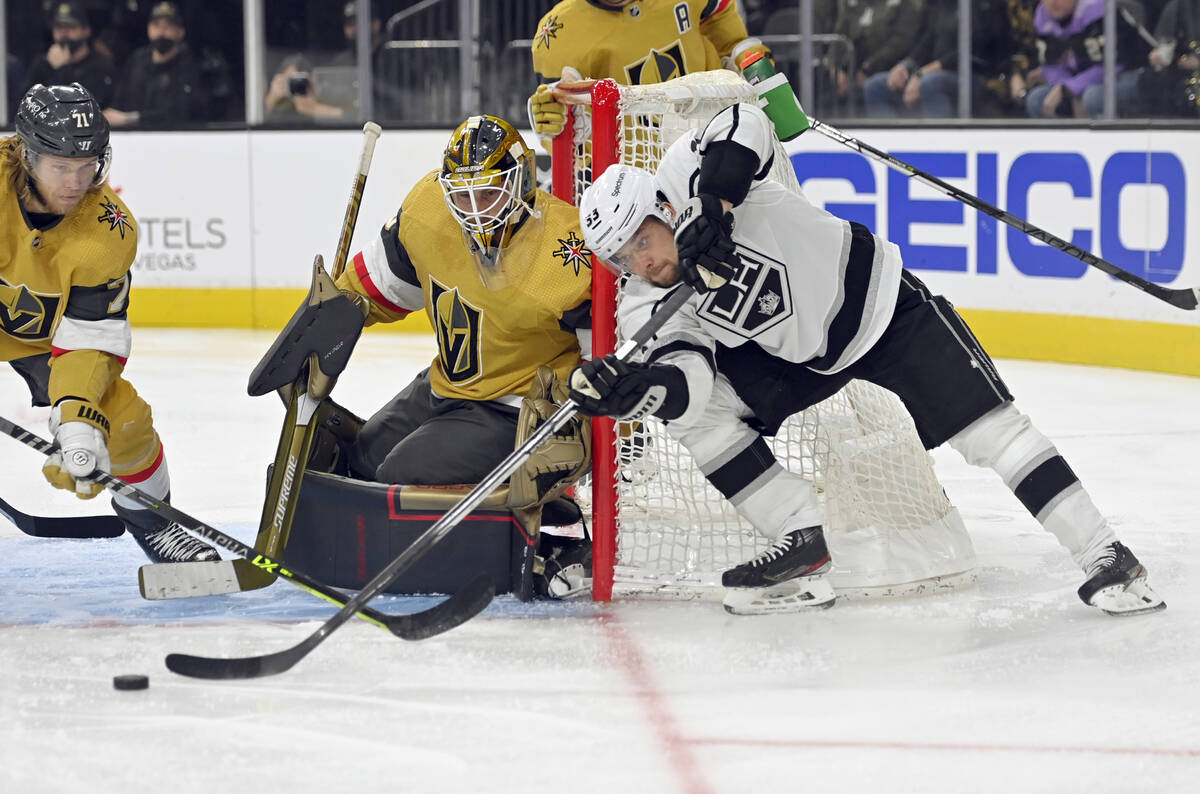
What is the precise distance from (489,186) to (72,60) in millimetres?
5150

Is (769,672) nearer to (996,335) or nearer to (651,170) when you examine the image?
(651,170)

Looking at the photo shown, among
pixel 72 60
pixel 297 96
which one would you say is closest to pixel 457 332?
pixel 297 96

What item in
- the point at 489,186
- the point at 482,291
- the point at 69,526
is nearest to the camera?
the point at 489,186

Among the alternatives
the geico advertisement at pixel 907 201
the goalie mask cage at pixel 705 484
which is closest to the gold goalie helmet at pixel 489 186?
the goalie mask cage at pixel 705 484

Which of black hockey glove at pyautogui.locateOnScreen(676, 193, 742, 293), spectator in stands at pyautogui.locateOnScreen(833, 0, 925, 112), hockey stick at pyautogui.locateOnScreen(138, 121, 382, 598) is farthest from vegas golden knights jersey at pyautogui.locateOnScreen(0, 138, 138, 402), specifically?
spectator in stands at pyautogui.locateOnScreen(833, 0, 925, 112)

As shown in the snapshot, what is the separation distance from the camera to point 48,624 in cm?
272

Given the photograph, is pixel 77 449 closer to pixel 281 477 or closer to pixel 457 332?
pixel 281 477

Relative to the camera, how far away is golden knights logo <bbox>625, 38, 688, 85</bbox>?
3834 mm

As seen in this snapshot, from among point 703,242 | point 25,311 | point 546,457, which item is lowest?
point 546,457

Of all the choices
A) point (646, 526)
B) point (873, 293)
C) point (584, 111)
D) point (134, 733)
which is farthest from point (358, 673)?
point (584, 111)

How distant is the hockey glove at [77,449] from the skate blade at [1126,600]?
1.58 meters

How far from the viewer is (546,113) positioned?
3.07 metres

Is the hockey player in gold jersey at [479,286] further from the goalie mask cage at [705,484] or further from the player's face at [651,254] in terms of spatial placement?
the player's face at [651,254]

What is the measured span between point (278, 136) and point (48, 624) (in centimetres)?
420
